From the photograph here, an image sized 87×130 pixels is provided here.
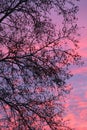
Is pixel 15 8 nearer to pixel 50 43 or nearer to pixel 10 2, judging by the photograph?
pixel 10 2

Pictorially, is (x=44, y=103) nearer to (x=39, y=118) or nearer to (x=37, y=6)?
(x=39, y=118)

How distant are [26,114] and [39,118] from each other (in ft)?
1.94

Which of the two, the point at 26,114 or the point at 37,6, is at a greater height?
the point at 37,6

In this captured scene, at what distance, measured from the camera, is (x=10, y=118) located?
2705cm

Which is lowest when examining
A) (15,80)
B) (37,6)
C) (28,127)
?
(28,127)

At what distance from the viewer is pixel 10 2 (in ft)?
87.7

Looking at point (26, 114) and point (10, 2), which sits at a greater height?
point (10, 2)

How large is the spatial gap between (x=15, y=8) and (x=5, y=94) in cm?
369

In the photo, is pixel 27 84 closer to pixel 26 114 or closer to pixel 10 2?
pixel 26 114

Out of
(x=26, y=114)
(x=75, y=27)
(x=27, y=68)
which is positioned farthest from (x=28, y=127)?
(x=75, y=27)

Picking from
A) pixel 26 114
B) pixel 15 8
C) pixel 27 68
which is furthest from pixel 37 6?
pixel 26 114

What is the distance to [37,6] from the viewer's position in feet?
88.0

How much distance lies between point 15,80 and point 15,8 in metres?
3.10

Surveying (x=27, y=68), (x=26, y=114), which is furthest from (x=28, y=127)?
(x=27, y=68)
